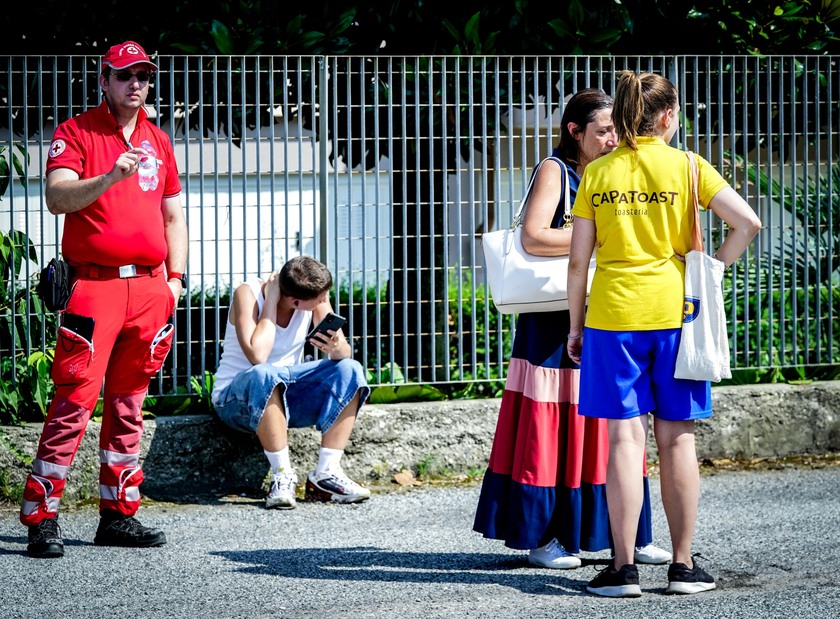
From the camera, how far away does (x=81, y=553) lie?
5.60 meters

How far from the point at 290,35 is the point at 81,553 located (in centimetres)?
338

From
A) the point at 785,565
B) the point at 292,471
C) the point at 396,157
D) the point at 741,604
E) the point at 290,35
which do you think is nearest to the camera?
the point at 741,604

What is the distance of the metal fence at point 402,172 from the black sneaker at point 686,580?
8.57 feet

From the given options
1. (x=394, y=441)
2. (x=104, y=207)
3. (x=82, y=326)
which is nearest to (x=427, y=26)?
(x=394, y=441)

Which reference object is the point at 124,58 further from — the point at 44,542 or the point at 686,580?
the point at 686,580

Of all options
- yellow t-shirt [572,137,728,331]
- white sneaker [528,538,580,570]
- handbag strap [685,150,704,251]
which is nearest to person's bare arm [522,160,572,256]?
→ yellow t-shirt [572,137,728,331]

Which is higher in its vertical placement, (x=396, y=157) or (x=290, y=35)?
(x=290, y=35)

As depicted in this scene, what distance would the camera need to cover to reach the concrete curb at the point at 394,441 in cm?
661

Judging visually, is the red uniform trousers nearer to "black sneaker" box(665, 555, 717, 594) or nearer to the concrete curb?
the concrete curb

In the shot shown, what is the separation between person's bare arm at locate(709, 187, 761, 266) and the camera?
4.63m

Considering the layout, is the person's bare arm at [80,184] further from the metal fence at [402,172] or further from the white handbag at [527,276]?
the white handbag at [527,276]

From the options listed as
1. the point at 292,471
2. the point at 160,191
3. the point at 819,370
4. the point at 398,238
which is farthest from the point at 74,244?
the point at 819,370

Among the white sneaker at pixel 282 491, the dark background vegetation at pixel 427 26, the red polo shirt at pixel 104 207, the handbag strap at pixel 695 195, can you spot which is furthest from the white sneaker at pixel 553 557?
the dark background vegetation at pixel 427 26

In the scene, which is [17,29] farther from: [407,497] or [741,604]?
[741,604]
